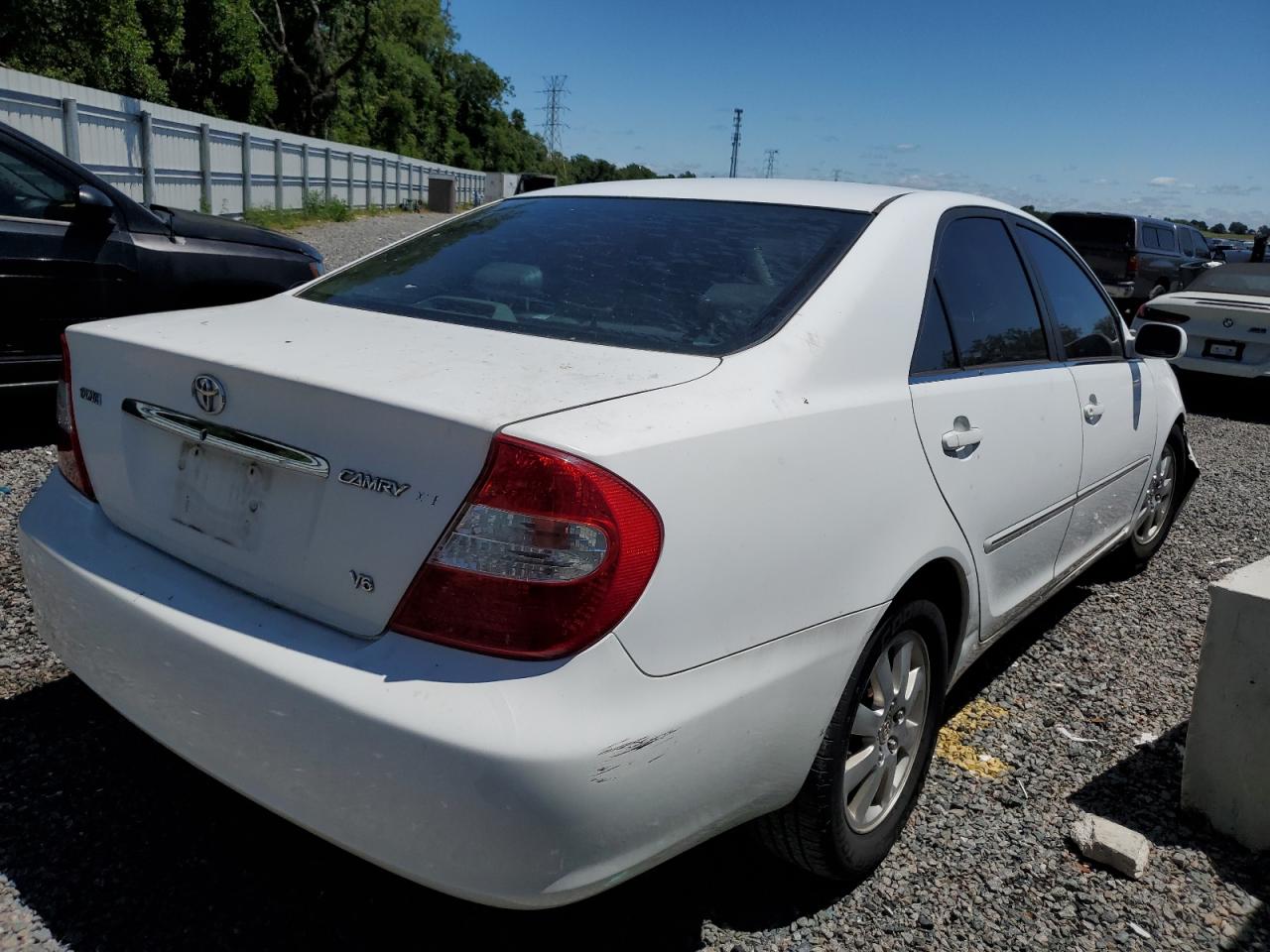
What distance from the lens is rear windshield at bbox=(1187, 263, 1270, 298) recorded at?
10.3m

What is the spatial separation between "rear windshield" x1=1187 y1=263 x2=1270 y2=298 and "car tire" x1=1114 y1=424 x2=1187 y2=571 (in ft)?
21.4

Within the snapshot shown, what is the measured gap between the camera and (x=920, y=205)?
279 cm

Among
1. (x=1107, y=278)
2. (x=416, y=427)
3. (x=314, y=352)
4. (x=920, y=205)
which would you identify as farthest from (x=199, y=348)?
(x=1107, y=278)

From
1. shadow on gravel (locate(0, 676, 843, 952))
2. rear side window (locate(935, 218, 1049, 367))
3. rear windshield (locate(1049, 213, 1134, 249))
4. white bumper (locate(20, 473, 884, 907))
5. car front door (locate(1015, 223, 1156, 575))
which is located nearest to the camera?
white bumper (locate(20, 473, 884, 907))

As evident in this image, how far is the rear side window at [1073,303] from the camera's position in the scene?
3.46 metres

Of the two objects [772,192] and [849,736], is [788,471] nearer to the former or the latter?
[849,736]

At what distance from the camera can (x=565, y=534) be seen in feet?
5.37

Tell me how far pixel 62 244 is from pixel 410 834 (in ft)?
15.7

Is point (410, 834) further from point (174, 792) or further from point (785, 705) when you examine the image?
point (174, 792)

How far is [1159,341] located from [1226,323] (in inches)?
263

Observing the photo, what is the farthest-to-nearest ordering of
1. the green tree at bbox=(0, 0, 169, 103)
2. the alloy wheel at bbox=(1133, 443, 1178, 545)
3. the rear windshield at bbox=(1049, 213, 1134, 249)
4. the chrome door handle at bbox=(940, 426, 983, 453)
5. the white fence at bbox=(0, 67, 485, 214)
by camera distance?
the green tree at bbox=(0, 0, 169, 103)
the rear windshield at bbox=(1049, 213, 1134, 249)
the white fence at bbox=(0, 67, 485, 214)
the alloy wheel at bbox=(1133, 443, 1178, 545)
the chrome door handle at bbox=(940, 426, 983, 453)

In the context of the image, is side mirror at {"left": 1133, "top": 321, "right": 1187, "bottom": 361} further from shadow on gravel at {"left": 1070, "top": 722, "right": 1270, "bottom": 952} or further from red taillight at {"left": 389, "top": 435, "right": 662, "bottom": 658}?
red taillight at {"left": 389, "top": 435, "right": 662, "bottom": 658}

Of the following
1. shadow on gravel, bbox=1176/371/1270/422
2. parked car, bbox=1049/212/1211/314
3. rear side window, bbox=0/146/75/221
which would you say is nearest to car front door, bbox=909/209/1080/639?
rear side window, bbox=0/146/75/221

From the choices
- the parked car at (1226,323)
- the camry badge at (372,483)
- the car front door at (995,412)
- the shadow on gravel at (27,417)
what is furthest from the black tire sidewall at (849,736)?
the parked car at (1226,323)
